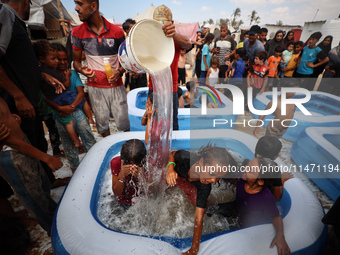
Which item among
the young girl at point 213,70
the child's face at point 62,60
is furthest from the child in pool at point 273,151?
the young girl at point 213,70

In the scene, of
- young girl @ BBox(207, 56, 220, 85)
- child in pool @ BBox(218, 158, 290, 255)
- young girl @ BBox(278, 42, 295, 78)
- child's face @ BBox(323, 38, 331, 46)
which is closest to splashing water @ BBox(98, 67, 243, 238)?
child in pool @ BBox(218, 158, 290, 255)

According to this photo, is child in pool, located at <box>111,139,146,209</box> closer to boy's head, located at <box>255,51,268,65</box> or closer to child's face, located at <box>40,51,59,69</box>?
child's face, located at <box>40,51,59,69</box>

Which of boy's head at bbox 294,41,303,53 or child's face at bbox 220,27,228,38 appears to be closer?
boy's head at bbox 294,41,303,53

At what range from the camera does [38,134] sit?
211 cm

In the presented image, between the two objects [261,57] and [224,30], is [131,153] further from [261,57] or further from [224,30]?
[224,30]

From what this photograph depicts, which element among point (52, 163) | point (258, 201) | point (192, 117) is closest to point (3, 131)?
point (52, 163)

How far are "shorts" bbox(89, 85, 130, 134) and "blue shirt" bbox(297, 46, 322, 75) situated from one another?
5404 mm

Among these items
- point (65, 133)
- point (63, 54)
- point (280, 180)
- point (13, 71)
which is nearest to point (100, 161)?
point (65, 133)

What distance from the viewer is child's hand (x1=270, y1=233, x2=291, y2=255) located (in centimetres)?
135

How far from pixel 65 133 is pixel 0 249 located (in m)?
1.89

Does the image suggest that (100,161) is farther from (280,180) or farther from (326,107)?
(326,107)

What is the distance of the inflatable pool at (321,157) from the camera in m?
2.41

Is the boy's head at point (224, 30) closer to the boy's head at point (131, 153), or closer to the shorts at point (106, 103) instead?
the shorts at point (106, 103)

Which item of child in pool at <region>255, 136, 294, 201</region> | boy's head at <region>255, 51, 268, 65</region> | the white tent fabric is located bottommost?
child in pool at <region>255, 136, 294, 201</region>
